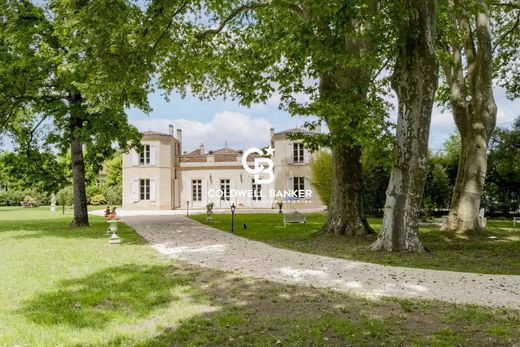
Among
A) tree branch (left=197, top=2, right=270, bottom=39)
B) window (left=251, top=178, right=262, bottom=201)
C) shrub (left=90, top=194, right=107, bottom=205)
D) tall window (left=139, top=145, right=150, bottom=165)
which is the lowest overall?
shrub (left=90, top=194, right=107, bottom=205)

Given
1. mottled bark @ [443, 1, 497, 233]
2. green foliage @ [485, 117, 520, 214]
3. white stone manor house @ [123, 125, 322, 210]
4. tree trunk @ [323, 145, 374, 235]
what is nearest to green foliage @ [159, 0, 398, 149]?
tree trunk @ [323, 145, 374, 235]

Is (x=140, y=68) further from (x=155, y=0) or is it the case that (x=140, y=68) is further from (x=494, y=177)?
(x=494, y=177)

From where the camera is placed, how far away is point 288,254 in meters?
9.06

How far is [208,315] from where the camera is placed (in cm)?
467

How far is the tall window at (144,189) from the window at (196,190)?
11.0ft

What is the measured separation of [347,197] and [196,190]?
22568mm

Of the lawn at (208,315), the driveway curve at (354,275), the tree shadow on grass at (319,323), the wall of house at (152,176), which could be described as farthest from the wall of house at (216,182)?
the tree shadow on grass at (319,323)

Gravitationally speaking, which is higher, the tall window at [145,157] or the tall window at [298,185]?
the tall window at [145,157]

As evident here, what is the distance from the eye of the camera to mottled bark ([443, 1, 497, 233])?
13.5 m

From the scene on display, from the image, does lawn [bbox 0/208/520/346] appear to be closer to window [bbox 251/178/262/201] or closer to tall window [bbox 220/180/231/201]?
window [bbox 251/178/262/201]

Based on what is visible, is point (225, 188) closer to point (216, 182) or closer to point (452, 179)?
point (216, 182)

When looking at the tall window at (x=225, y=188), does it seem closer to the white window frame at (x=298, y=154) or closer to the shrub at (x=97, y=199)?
the white window frame at (x=298, y=154)

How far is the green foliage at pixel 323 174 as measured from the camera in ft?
83.2

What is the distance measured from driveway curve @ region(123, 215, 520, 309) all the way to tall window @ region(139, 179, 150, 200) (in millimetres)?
22982
